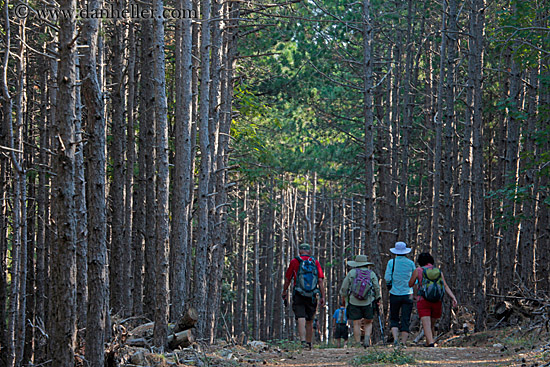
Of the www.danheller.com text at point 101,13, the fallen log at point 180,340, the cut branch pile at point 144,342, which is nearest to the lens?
the www.danheller.com text at point 101,13

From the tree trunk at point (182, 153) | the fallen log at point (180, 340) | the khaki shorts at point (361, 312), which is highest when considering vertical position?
the tree trunk at point (182, 153)

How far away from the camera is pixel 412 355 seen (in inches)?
384

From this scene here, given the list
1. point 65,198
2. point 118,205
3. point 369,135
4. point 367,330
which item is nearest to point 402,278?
point 367,330

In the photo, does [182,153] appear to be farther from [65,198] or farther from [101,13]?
[65,198]

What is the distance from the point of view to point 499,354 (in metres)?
10.1

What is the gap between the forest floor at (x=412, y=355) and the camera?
9039mm

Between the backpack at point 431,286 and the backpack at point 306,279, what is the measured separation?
6.44 feet

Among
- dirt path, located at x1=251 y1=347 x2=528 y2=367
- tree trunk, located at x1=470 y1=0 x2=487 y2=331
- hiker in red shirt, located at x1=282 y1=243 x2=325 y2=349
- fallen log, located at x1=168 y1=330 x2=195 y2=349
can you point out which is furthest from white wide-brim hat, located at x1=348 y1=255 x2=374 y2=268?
fallen log, located at x1=168 y1=330 x2=195 y2=349

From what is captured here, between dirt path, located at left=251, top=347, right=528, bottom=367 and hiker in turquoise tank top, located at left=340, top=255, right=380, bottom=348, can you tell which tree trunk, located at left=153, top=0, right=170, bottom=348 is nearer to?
dirt path, located at left=251, top=347, right=528, bottom=367

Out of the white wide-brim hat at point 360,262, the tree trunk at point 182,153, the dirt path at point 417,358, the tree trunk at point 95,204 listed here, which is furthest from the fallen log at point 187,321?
the white wide-brim hat at point 360,262

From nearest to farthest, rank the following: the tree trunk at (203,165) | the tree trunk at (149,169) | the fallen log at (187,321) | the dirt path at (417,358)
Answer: the dirt path at (417,358) < the fallen log at (187,321) < the tree trunk at (203,165) < the tree trunk at (149,169)

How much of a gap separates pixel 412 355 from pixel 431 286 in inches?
90.0

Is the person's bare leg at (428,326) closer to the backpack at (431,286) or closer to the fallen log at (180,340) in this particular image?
the backpack at (431,286)

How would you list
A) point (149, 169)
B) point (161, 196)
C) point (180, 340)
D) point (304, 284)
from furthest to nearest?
point (149, 169) < point (304, 284) < point (180, 340) < point (161, 196)
